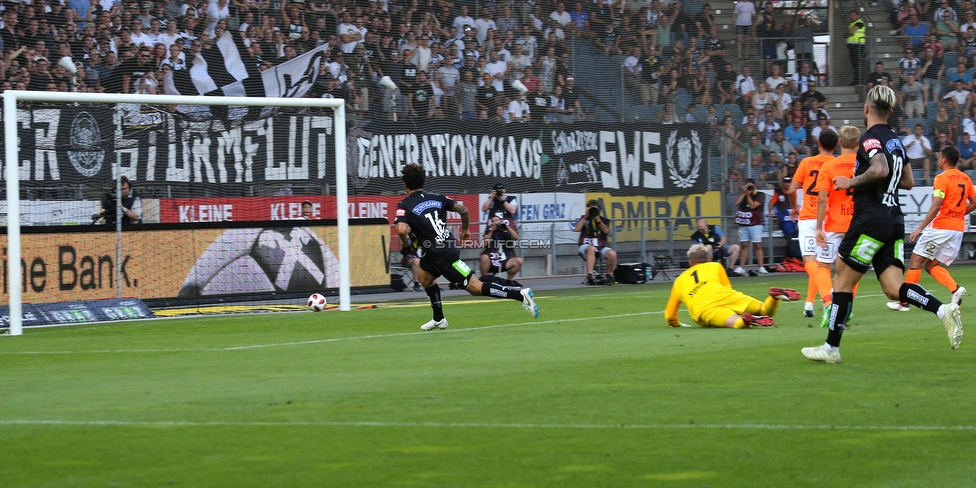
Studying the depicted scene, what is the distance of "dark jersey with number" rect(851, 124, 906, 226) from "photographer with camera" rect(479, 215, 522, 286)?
547 inches

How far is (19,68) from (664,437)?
17122 millimetres

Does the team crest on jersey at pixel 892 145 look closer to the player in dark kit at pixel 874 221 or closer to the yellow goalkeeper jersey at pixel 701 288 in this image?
the player in dark kit at pixel 874 221

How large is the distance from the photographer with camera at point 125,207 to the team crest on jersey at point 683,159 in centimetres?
1385

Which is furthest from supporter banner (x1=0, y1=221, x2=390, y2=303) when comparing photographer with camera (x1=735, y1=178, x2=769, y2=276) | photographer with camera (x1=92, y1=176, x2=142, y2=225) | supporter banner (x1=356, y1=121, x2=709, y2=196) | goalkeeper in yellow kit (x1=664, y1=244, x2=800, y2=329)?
goalkeeper in yellow kit (x1=664, y1=244, x2=800, y2=329)

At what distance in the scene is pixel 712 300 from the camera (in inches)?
492

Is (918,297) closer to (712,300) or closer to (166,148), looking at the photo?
(712,300)

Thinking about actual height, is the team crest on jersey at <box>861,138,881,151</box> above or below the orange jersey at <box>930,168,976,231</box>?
above

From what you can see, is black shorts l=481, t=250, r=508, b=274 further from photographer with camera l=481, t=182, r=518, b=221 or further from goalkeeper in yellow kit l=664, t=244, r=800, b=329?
goalkeeper in yellow kit l=664, t=244, r=800, b=329

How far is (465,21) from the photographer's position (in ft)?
91.2

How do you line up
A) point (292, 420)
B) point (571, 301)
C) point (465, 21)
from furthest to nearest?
point (465, 21) < point (571, 301) < point (292, 420)

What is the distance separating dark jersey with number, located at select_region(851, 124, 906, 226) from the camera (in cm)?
875

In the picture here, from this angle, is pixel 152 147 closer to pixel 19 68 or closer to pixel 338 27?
A: pixel 19 68

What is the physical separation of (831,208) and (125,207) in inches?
439

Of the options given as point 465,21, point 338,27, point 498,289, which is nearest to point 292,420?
point 498,289
